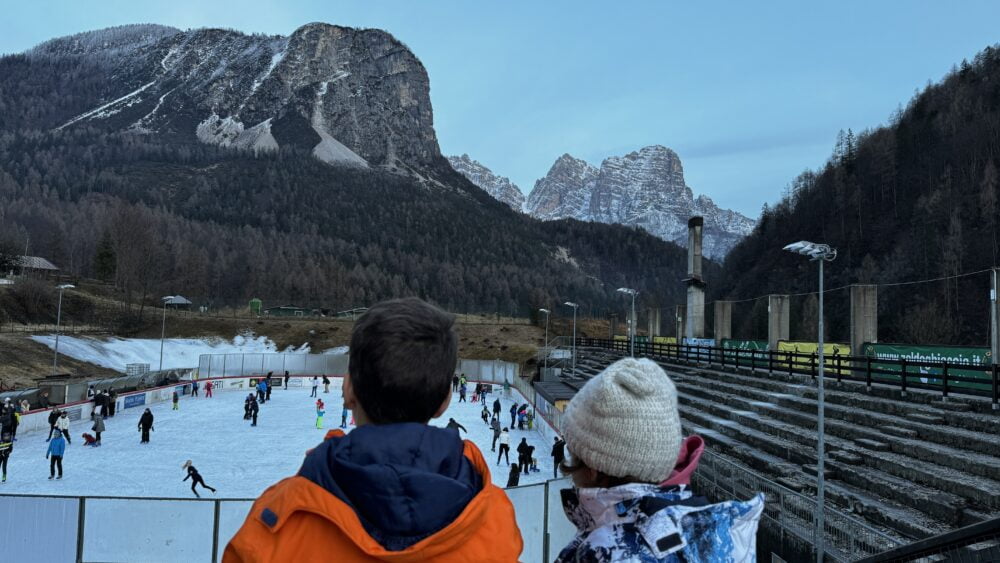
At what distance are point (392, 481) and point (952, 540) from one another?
313 centimetres

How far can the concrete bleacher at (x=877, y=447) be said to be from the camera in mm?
8234

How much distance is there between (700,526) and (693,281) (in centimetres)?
3580

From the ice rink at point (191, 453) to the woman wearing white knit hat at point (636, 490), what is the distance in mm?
14289

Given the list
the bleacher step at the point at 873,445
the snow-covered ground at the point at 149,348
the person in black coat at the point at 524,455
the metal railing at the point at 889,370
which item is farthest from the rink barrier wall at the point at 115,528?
the snow-covered ground at the point at 149,348

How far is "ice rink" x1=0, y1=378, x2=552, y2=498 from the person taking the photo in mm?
14789

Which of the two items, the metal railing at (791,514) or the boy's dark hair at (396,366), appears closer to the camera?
the boy's dark hair at (396,366)

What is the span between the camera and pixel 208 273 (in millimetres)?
101375

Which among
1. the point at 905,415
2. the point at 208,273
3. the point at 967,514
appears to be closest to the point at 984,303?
the point at 905,415

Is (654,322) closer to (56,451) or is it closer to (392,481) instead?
(56,451)

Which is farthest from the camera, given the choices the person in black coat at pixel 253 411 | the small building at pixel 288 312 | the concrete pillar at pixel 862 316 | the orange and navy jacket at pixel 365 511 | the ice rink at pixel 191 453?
the small building at pixel 288 312

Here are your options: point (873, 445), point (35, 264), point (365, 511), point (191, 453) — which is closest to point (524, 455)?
point (873, 445)

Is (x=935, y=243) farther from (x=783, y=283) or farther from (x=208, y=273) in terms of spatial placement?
(x=208, y=273)

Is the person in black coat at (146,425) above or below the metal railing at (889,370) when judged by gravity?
below

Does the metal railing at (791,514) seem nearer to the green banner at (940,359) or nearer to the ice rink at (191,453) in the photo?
the green banner at (940,359)
